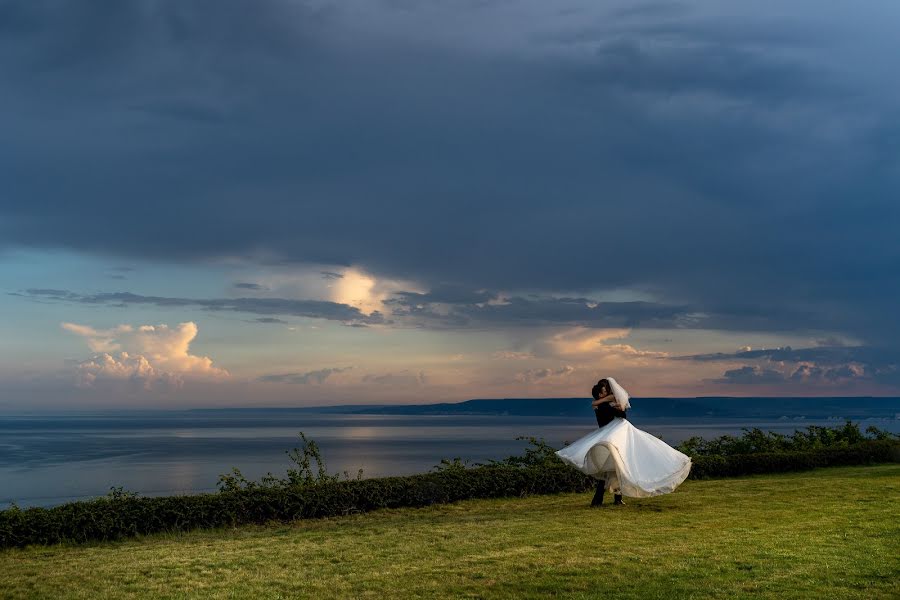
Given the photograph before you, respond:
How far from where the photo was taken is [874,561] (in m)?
8.82

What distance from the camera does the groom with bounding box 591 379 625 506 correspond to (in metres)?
13.6

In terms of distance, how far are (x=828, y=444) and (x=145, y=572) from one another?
21088mm

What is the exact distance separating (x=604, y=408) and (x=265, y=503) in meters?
5.89

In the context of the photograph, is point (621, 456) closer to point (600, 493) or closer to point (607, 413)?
point (607, 413)

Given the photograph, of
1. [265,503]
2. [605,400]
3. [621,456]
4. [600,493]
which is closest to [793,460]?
[600,493]

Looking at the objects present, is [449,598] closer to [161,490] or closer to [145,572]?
[145,572]

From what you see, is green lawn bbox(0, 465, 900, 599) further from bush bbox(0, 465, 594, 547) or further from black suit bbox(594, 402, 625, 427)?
black suit bbox(594, 402, 625, 427)

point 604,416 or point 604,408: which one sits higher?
point 604,408

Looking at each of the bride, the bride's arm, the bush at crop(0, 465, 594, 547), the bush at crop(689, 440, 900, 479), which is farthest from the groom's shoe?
the bush at crop(689, 440, 900, 479)

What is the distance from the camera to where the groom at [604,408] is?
13.6 metres

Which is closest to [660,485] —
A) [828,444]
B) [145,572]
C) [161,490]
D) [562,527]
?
[562,527]

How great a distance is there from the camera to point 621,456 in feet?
42.8

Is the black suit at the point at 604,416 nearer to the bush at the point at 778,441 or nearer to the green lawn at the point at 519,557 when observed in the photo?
the green lawn at the point at 519,557

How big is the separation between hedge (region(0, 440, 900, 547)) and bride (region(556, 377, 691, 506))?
8.44 ft
